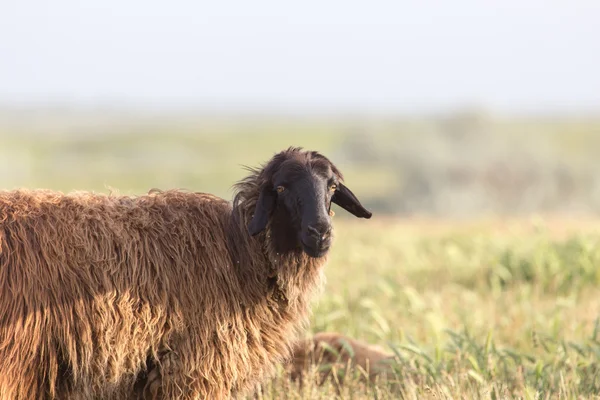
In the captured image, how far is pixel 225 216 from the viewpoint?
559 centimetres

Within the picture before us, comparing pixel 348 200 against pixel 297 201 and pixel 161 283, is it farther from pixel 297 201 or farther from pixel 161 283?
pixel 161 283

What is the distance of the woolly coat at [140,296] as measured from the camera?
482cm

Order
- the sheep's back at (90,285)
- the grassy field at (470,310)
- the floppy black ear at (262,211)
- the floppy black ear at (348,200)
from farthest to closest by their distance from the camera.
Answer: the grassy field at (470,310) → the floppy black ear at (348,200) → the floppy black ear at (262,211) → the sheep's back at (90,285)

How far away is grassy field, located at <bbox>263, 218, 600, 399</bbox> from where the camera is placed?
584 centimetres

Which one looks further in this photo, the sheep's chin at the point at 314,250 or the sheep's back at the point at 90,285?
the sheep's chin at the point at 314,250

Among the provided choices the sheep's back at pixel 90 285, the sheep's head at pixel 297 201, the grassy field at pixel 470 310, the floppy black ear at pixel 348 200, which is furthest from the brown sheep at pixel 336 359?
the sheep's back at pixel 90 285

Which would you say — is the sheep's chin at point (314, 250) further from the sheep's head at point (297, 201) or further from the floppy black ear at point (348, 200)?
the floppy black ear at point (348, 200)

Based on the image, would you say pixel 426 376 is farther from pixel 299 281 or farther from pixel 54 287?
pixel 54 287

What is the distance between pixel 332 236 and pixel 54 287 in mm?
1837

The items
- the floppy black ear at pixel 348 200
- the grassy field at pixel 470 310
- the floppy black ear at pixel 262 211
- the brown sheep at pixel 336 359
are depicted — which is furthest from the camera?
the brown sheep at pixel 336 359

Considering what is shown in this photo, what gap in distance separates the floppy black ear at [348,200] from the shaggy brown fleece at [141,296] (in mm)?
482

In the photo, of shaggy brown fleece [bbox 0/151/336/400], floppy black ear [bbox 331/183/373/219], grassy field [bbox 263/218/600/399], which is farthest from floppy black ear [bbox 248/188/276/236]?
grassy field [bbox 263/218/600/399]

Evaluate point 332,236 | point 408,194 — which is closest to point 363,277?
point 332,236

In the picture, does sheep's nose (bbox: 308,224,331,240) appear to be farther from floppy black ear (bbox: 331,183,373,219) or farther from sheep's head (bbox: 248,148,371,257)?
floppy black ear (bbox: 331,183,373,219)
